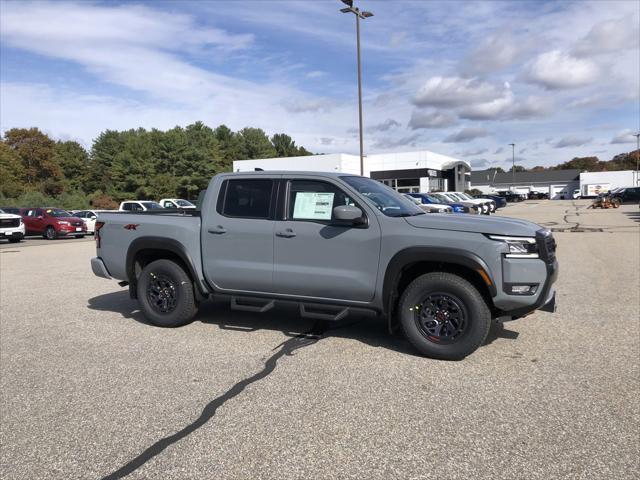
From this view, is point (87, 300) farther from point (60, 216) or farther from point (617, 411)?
point (60, 216)

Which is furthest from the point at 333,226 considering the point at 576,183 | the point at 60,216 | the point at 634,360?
the point at 576,183

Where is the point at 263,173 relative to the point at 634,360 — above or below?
above

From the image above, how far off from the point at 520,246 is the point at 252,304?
2953mm

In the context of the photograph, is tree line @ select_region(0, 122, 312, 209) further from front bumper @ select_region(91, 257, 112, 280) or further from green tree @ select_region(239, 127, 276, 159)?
front bumper @ select_region(91, 257, 112, 280)

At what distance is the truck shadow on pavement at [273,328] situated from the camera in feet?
13.0

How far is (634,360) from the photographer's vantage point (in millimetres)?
4887

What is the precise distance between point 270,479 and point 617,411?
259 cm

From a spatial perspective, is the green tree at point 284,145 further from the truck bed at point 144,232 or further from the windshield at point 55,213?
the truck bed at point 144,232

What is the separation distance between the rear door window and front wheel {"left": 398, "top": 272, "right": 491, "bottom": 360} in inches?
74.4

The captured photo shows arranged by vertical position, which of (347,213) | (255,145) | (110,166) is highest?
(255,145)

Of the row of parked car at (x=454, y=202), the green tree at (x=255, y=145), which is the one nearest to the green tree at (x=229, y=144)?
the green tree at (x=255, y=145)

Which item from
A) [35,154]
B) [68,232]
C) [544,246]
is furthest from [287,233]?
[35,154]

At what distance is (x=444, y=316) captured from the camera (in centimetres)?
497

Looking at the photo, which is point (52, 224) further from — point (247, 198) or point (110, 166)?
point (110, 166)
